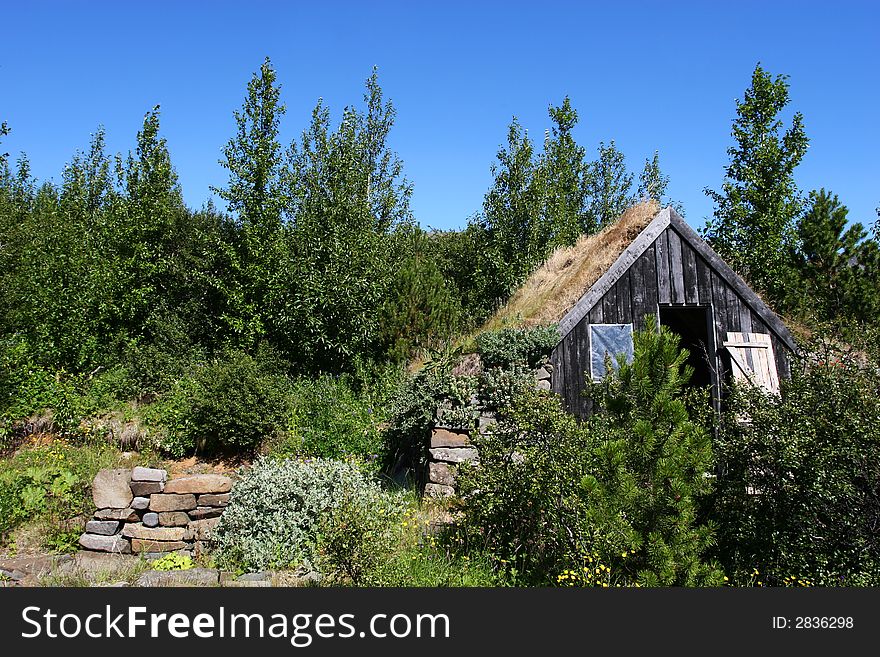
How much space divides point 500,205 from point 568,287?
11858 millimetres

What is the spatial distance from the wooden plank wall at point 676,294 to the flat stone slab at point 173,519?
22.3 ft

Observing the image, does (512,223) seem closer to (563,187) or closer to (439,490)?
(563,187)

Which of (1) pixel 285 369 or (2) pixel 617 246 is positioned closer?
(2) pixel 617 246

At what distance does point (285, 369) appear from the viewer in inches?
560

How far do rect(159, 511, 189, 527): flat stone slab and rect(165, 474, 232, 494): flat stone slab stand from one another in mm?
303

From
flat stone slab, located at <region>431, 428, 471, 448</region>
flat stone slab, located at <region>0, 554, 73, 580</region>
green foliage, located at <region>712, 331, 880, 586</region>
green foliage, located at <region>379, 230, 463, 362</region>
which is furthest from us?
green foliage, located at <region>379, 230, 463, 362</region>

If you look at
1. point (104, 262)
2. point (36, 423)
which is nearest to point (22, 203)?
point (104, 262)

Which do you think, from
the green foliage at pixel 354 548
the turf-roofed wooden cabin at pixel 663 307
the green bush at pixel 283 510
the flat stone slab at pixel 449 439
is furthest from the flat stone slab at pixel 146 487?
the turf-roofed wooden cabin at pixel 663 307

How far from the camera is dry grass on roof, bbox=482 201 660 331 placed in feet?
36.2

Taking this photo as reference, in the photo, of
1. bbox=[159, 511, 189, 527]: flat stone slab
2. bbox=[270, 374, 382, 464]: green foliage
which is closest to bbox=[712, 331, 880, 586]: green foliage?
bbox=[270, 374, 382, 464]: green foliage

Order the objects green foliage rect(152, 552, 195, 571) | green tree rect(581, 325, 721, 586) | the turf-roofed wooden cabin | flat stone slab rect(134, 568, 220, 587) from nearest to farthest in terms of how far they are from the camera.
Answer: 1. green tree rect(581, 325, 721, 586)
2. flat stone slab rect(134, 568, 220, 587)
3. green foliage rect(152, 552, 195, 571)
4. the turf-roofed wooden cabin

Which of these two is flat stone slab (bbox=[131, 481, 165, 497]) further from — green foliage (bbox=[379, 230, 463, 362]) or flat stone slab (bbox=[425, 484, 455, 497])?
green foliage (bbox=[379, 230, 463, 362])

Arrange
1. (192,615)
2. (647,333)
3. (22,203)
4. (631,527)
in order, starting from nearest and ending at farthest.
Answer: (192,615)
(631,527)
(647,333)
(22,203)

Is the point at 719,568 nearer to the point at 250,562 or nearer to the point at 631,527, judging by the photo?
the point at 631,527
